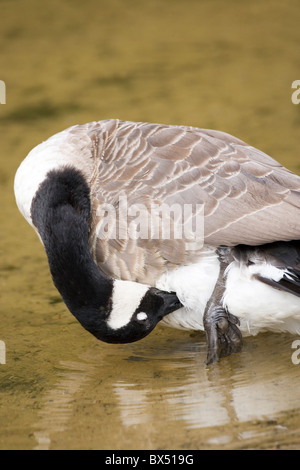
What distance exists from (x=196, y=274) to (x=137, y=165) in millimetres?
671

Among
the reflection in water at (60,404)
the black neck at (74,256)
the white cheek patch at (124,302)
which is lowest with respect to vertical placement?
the reflection in water at (60,404)

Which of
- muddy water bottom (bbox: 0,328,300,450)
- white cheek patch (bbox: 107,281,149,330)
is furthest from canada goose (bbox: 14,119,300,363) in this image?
muddy water bottom (bbox: 0,328,300,450)

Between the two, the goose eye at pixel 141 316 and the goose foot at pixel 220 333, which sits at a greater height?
the goose eye at pixel 141 316

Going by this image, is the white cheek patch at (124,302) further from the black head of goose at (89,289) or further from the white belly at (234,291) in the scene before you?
the white belly at (234,291)

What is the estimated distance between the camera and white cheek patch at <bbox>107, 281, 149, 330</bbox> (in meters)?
3.97

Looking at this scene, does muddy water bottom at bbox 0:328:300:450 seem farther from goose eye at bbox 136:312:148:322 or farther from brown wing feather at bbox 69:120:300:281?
brown wing feather at bbox 69:120:300:281

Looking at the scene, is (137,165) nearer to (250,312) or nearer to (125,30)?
(250,312)

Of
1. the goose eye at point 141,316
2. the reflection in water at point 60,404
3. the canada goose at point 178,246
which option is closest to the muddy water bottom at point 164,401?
the reflection in water at point 60,404

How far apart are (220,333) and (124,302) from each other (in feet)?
1.85

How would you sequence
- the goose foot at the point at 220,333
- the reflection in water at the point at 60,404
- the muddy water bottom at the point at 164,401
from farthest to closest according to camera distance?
1. the goose foot at the point at 220,333
2. the reflection in water at the point at 60,404
3. the muddy water bottom at the point at 164,401

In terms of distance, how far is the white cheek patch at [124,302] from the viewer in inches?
156

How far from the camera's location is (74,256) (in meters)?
3.95

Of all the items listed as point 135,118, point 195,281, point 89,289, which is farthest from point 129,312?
point 135,118

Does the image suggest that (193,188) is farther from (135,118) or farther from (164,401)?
(135,118)
